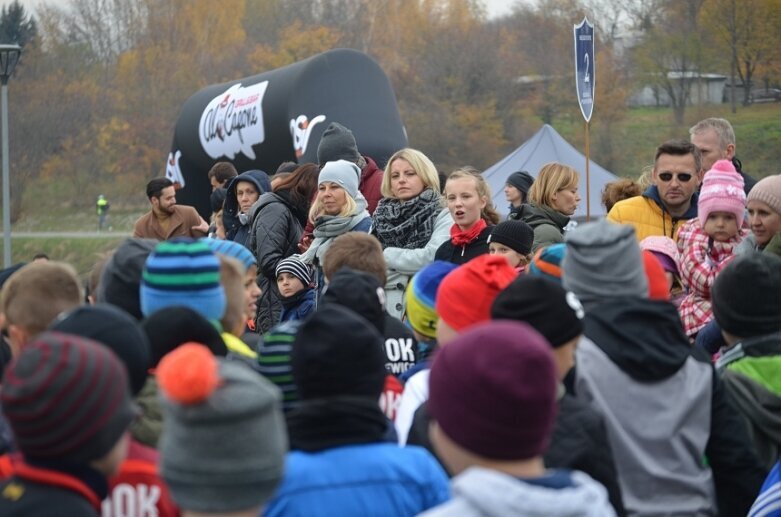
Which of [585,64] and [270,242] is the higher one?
[585,64]

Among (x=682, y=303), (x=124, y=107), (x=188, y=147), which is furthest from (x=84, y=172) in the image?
(x=682, y=303)

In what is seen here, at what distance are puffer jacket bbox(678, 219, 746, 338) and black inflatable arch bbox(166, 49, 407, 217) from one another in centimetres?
757

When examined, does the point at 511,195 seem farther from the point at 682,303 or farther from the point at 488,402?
the point at 488,402

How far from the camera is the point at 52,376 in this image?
7.47 feet

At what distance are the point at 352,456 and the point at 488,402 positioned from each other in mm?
547

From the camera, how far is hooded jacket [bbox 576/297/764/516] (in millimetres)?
3467

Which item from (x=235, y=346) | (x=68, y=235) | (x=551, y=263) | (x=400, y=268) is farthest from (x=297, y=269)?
(x=68, y=235)

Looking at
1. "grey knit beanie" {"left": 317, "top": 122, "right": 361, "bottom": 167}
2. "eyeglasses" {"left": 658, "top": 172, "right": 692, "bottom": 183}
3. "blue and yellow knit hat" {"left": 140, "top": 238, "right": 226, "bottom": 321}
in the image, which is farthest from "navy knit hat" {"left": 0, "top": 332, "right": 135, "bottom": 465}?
"grey knit beanie" {"left": 317, "top": 122, "right": 361, "bottom": 167}

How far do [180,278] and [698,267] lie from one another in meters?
3.26

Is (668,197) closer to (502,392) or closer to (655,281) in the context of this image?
(655,281)

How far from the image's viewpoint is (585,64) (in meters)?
9.91

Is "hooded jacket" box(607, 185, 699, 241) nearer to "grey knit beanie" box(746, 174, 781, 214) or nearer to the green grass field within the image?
"grey knit beanie" box(746, 174, 781, 214)

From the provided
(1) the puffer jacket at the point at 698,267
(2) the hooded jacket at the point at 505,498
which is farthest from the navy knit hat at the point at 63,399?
(1) the puffer jacket at the point at 698,267

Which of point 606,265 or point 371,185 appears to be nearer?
point 606,265
